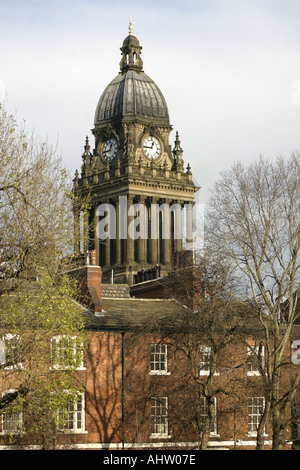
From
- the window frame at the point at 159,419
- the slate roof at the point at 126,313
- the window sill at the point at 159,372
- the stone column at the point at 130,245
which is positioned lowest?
the window frame at the point at 159,419

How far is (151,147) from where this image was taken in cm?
12450

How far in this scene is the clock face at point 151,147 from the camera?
124m

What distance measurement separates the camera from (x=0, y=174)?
4262 cm

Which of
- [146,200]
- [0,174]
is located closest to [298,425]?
[0,174]

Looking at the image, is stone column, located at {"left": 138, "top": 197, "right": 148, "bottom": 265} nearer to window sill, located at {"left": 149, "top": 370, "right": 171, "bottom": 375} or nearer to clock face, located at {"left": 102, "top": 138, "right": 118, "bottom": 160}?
clock face, located at {"left": 102, "top": 138, "right": 118, "bottom": 160}

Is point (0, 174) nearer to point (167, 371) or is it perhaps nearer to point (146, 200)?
point (167, 371)

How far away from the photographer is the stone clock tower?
119 metres

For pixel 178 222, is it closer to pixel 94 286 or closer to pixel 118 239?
pixel 118 239

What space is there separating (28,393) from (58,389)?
1.87 metres

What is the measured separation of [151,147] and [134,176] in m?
6.86

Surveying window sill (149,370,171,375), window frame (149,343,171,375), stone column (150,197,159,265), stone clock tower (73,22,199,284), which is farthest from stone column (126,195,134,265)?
window sill (149,370,171,375)

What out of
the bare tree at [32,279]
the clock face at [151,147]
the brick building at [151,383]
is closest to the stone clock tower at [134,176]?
the clock face at [151,147]

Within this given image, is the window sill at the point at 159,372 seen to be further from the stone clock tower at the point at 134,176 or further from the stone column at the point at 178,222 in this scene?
the stone column at the point at 178,222

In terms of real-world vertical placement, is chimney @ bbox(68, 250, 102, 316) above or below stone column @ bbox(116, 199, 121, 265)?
below
